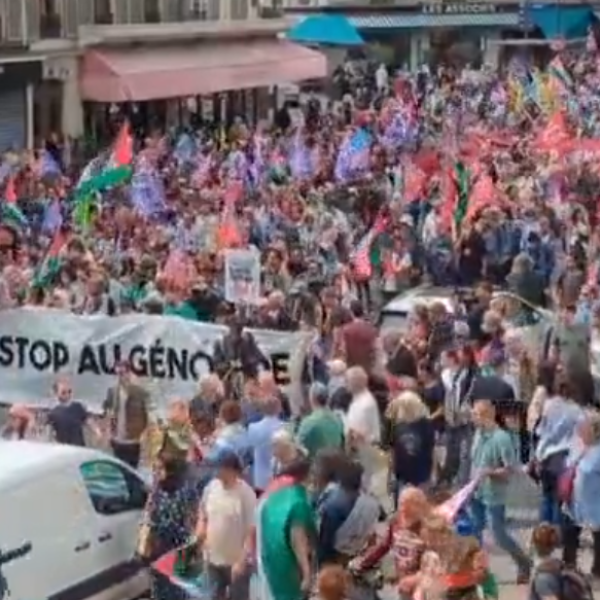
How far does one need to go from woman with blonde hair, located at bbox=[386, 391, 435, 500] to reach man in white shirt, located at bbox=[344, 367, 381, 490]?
15cm

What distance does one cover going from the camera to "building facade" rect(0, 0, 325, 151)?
129 ft

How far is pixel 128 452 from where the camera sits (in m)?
13.5

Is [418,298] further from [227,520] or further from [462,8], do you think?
[462,8]

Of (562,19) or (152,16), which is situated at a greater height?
(152,16)

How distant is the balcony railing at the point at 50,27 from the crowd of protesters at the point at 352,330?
9353 millimetres

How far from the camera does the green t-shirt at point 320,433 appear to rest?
1191 centimetres

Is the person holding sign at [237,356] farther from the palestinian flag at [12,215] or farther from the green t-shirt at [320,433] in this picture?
the palestinian flag at [12,215]

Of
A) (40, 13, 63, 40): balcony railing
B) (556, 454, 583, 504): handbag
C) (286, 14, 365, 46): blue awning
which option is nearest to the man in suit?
(556, 454, 583, 504): handbag

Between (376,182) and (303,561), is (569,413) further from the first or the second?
(376,182)

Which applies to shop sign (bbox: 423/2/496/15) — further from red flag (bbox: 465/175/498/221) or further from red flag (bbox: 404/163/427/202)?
red flag (bbox: 465/175/498/221)

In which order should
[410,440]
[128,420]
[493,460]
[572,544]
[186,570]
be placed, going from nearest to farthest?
[186,570]
[493,460]
[572,544]
[410,440]
[128,420]

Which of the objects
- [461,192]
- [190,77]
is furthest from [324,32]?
[461,192]

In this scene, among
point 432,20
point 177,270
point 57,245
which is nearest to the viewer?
point 177,270

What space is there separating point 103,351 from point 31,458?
493cm
